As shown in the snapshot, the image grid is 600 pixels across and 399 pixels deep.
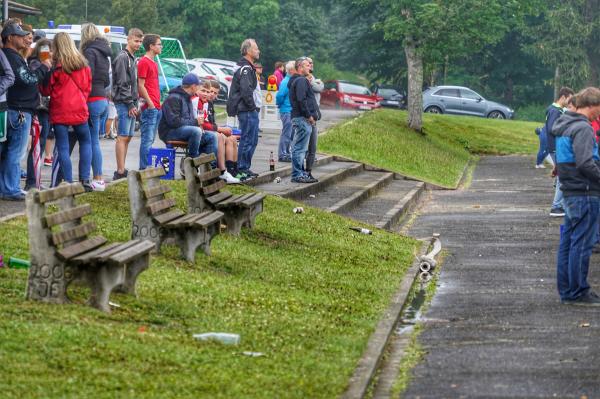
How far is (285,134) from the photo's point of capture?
23.9 meters

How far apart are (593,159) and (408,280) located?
244 cm

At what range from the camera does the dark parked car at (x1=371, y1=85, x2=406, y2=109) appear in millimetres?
60088

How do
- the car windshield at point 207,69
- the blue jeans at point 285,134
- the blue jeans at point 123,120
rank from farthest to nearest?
the car windshield at point 207,69 → the blue jeans at point 285,134 → the blue jeans at point 123,120

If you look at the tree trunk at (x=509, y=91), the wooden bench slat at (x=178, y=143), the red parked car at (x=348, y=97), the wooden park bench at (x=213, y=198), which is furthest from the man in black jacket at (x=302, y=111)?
the tree trunk at (x=509, y=91)

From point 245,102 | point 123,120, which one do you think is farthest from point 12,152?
point 245,102

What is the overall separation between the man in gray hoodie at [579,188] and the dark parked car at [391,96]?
157ft

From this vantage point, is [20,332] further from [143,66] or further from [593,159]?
[143,66]

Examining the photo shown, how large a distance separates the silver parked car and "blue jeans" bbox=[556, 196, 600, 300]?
146ft

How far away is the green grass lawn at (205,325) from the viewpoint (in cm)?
769

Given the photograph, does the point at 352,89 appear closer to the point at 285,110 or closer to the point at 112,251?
the point at 285,110

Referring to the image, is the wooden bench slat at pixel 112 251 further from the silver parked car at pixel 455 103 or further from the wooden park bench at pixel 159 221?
the silver parked car at pixel 455 103

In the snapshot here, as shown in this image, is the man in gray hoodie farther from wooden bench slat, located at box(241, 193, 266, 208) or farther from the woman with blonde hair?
the woman with blonde hair

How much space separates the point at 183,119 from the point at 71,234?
7793 mm

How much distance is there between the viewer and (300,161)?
2073cm
